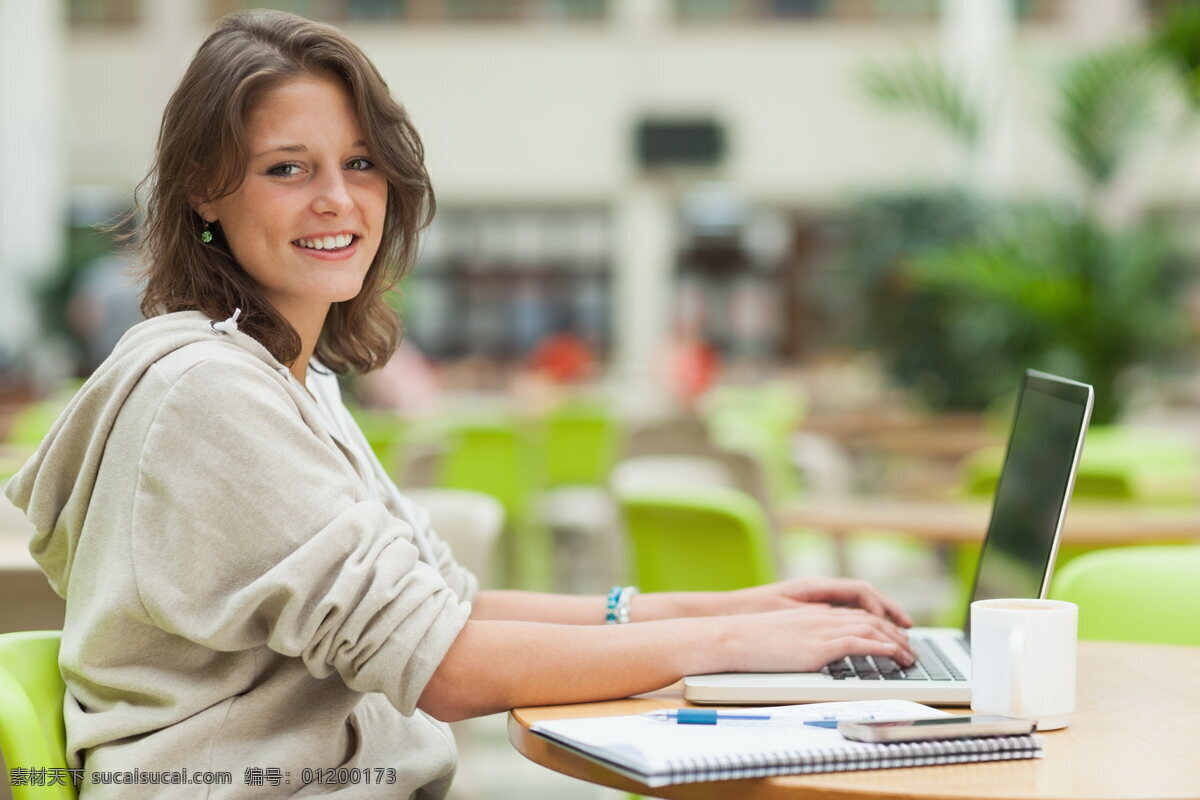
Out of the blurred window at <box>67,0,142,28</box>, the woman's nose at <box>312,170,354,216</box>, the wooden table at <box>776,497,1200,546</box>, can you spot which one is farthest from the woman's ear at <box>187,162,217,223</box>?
the blurred window at <box>67,0,142,28</box>

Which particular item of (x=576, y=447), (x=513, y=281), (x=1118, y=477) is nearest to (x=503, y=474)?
(x=576, y=447)

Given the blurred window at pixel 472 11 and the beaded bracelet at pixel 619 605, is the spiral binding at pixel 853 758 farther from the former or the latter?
the blurred window at pixel 472 11

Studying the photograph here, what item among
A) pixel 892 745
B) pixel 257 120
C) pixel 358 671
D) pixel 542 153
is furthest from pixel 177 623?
pixel 542 153

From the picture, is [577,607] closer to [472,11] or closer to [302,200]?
[302,200]

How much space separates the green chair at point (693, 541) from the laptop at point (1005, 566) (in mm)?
928

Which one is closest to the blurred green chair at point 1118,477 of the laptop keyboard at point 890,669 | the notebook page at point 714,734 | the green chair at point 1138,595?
→ the green chair at point 1138,595

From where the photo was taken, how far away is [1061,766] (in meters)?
1.07

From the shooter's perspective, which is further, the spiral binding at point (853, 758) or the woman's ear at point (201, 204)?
the woman's ear at point (201, 204)

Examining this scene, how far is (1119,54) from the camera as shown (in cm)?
532

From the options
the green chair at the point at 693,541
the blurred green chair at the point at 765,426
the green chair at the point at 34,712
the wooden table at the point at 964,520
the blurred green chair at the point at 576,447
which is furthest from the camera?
the blurred green chair at the point at 576,447

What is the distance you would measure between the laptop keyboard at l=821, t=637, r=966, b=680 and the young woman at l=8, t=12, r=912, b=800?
20 mm

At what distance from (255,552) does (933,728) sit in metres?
0.57

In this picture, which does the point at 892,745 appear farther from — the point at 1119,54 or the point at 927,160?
the point at 927,160

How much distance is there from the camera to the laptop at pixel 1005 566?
4.16ft
